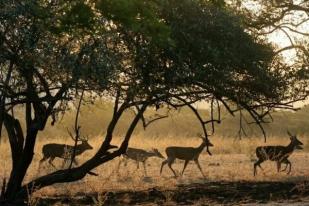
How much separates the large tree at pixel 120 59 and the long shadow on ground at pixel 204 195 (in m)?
0.89

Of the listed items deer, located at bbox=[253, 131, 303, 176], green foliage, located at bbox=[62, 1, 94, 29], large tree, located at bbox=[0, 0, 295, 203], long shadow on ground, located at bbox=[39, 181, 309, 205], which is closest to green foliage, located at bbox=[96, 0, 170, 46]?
large tree, located at bbox=[0, 0, 295, 203]

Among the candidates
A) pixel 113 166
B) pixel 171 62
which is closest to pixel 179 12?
pixel 171 62

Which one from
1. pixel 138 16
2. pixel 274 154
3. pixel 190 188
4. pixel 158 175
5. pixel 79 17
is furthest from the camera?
pixel 274 154

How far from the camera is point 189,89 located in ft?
46.0

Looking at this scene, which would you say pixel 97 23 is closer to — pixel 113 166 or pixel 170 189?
pixel 170 189

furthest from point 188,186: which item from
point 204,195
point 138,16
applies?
point 138,16

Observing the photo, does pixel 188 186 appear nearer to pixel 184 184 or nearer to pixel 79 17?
pixel 184 184

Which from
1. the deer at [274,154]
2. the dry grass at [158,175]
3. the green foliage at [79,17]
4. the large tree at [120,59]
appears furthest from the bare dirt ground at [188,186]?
the green foliage at [79,17]

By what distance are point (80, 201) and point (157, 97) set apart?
2767 millimetres

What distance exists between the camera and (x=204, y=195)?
15.4 m

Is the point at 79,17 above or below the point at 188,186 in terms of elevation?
above

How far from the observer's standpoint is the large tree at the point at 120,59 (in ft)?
36.3

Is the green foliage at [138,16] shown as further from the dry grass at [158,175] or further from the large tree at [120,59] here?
the dry grass at [158,175]

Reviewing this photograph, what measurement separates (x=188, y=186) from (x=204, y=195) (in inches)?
99.2
